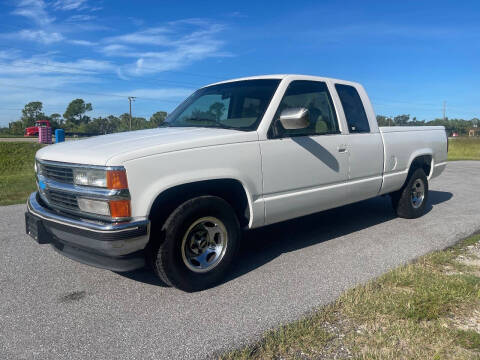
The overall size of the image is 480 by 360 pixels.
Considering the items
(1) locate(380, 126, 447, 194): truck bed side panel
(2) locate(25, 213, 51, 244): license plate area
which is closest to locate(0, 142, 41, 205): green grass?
(2) locate(25, 213, 51, 244): license plate area

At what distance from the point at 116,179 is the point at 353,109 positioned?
11.3ft

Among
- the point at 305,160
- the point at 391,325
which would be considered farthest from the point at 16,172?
the point at 391,325

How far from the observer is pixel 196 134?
3.75 metres

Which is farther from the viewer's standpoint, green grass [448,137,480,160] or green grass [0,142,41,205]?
green grass [448,137,480,160]

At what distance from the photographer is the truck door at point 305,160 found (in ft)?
13.1

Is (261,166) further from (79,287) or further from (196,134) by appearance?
(79,287)

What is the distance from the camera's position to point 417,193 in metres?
6.36

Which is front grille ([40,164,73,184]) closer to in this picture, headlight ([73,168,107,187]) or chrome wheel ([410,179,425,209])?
headlight ([73,168,107,187])

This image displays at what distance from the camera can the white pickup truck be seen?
10.2ft

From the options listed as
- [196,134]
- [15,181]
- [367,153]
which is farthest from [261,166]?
[15,181]

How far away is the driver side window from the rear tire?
2.01 metres

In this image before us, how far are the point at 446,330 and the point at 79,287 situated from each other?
9.87ft

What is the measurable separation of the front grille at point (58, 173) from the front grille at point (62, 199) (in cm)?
11

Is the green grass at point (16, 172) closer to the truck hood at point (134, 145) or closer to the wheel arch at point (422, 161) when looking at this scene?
the truck hood at point (134, 145)
